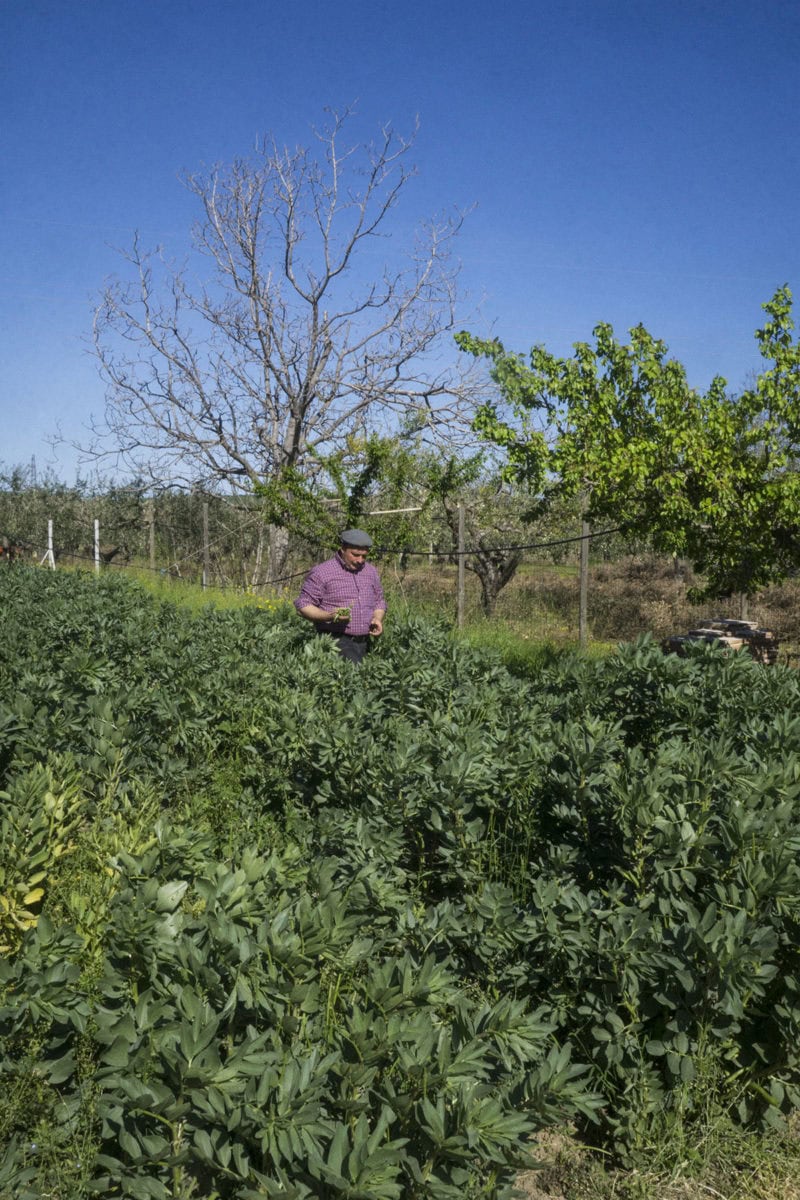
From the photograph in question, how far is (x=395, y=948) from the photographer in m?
3.27

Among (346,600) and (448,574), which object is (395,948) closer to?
(346,600)

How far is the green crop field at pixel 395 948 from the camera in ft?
6.36

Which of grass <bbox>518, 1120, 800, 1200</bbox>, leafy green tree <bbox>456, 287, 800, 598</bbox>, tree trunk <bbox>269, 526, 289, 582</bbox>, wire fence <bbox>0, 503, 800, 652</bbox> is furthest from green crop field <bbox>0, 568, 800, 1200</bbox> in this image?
tree trunk <bbox>269, 526, 289, 582</bbox>

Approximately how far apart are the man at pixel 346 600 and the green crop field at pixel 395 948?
2329 millimetres

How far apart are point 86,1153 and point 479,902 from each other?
1259 millimetres

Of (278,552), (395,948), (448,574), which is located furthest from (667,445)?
(448,574)

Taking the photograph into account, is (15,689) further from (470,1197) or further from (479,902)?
(470,1197)

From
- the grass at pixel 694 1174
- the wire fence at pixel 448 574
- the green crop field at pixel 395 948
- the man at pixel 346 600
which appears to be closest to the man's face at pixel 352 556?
the man at pixel 346 600

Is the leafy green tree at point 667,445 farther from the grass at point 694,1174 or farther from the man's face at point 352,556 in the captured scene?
the grass at point 694,1174

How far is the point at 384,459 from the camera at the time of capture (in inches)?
530

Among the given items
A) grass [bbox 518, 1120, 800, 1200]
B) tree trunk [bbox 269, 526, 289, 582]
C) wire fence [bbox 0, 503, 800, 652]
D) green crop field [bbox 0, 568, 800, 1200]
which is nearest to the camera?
green crop field [bbox 0, 568, 800, 1200]

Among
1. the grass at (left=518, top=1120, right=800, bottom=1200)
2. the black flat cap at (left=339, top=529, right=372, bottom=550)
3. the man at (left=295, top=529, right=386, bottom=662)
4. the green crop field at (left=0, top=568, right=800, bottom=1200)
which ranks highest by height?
the black flat cap at (left=339, top=529, right=372, bottom=550)

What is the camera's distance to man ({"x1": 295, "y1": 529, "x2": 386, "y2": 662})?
286 inches

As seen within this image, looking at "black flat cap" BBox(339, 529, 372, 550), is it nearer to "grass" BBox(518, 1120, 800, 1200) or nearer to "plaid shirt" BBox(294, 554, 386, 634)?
"plaid shirt" BBox(294, 554, 386, 634)
